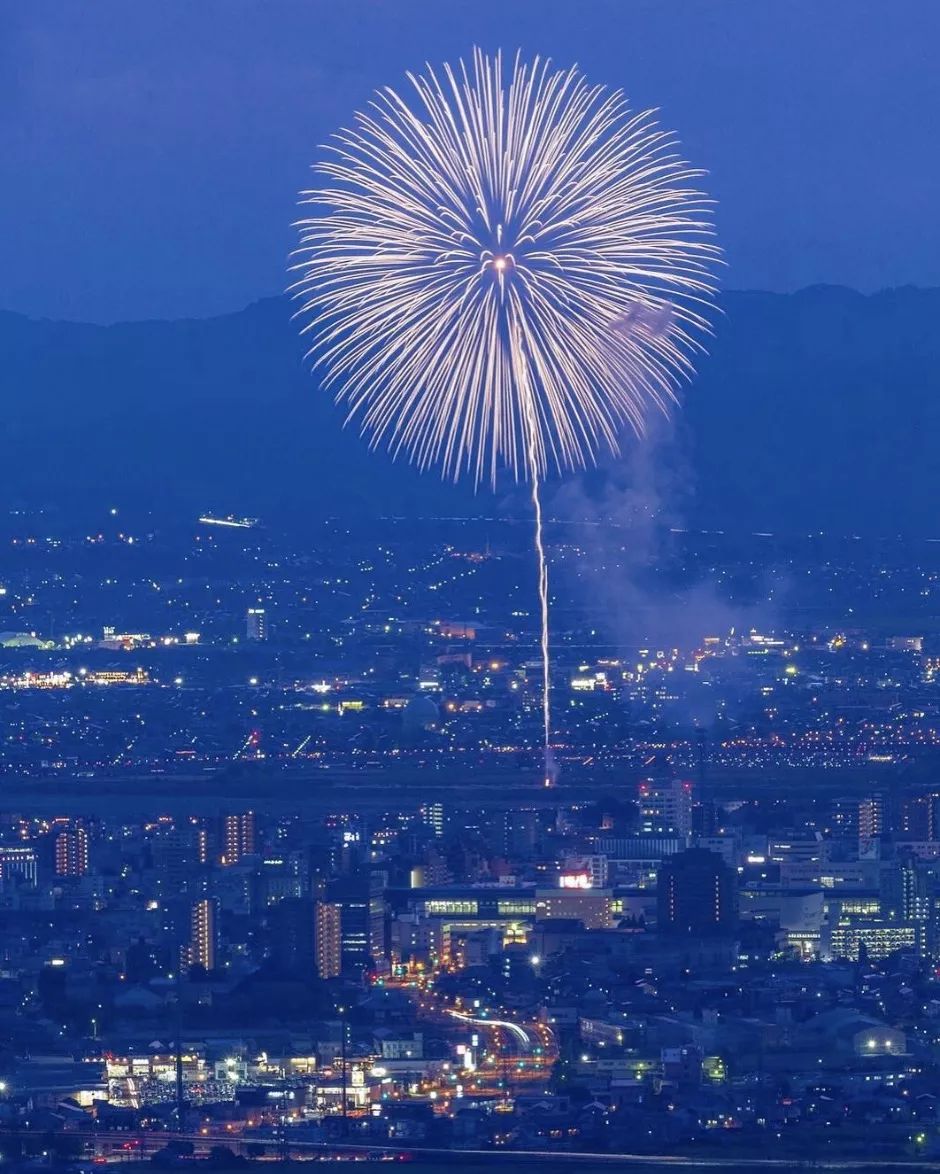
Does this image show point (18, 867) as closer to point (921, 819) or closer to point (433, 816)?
point (433, 816)

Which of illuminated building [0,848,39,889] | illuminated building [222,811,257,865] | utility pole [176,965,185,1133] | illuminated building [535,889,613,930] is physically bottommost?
utility pole [176,965,185,1133]

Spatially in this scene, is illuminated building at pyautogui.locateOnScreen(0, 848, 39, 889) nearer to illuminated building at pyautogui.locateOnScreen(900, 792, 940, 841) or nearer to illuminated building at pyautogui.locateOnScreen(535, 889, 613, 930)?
illuminated building at pyautogui.locateOnScreen(535, 889, 613, 930)

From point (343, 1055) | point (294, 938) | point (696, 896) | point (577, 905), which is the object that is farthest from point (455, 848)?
point (343, 1055)

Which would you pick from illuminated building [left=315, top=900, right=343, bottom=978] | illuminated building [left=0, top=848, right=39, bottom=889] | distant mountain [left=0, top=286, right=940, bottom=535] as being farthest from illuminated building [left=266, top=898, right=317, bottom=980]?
distant mountain [left=0, top=286, right=940, bottom=535]

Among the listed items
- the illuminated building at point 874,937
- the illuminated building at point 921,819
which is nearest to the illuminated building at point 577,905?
the illuminated building at point 874,937

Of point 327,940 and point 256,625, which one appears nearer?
point 327,940

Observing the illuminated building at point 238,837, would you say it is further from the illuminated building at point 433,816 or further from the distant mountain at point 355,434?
the distant mountain at point 355,434
